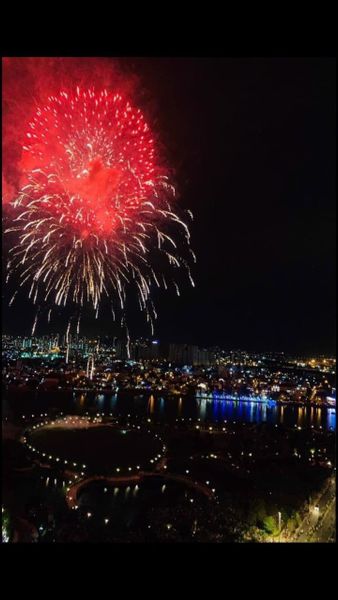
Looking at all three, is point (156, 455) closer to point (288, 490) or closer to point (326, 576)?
point (288, 490)

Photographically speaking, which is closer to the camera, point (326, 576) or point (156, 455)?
point (326, 576)

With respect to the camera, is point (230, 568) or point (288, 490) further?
point (288, 490)

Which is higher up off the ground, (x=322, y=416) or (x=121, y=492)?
(x=121, y=492)

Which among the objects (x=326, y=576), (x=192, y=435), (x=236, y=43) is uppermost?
(x=236, y=43)

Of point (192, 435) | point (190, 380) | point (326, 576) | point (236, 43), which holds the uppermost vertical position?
point (236, 43)

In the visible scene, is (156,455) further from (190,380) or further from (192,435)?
(190,380)

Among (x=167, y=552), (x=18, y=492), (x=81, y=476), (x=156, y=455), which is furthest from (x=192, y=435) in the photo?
(x=167, y=552)

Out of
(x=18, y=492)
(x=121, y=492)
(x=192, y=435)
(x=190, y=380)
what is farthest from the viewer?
(x=190, y=380)

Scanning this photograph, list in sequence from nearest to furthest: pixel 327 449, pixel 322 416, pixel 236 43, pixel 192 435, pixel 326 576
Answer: pixel 326 576, pixel 236 43, pixel 327 449, pixel 192 435, pixel 322 416

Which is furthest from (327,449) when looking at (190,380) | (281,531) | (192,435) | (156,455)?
(190,380)
